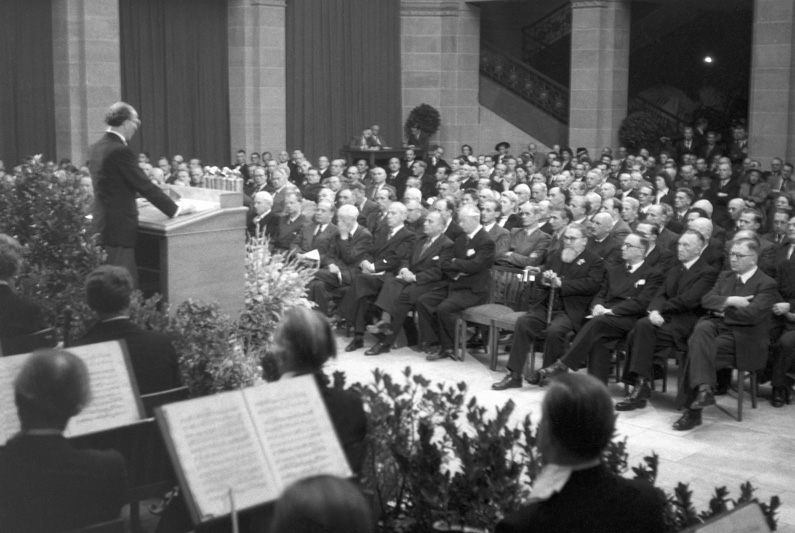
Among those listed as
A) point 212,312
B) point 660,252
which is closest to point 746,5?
point 660,252

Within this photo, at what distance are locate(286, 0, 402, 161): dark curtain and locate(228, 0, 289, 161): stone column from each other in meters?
0.47

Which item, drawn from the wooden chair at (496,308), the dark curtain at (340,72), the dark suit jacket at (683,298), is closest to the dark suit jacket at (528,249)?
the wooden chair at (496,308)

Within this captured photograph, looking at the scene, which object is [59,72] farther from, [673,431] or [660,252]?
[673,431]

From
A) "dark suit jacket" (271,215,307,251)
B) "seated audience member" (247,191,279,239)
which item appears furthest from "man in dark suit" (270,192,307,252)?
"seated audience member" (247,191,279,239)

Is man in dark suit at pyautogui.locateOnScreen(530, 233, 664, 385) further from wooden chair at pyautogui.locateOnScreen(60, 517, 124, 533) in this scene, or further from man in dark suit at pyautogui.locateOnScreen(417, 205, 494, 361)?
wooden chair at pyautogui.locateOnScreen(60, 517, 124, 533)

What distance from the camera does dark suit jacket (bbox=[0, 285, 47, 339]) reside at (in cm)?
518

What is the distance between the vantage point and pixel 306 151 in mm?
19281

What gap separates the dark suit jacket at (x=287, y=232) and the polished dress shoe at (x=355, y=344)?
1.61 metres

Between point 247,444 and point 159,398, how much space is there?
4.09ft

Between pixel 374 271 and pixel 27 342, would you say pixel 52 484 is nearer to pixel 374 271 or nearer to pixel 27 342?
pixel 27 342

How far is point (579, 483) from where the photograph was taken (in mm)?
2652

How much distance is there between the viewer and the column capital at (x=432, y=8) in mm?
20156

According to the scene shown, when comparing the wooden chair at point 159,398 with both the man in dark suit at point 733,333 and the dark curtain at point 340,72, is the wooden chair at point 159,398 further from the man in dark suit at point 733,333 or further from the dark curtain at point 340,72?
the dark curtain at point 340,72

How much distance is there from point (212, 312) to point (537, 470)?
2617mm
